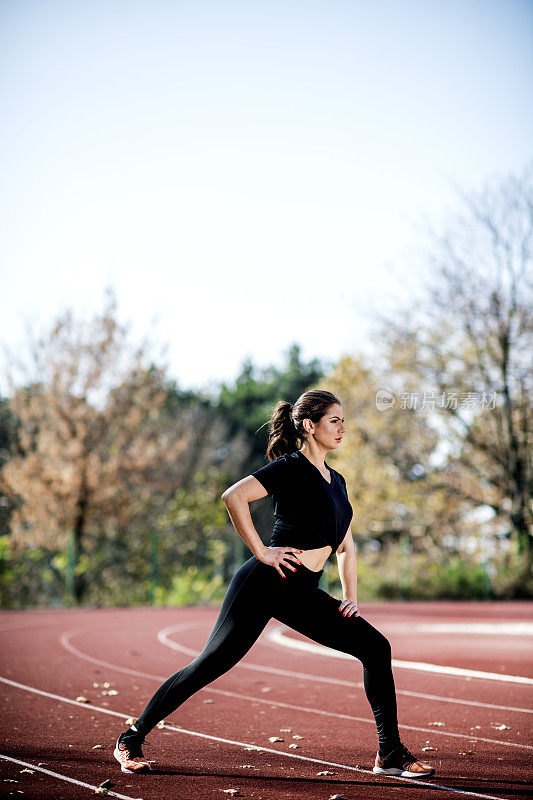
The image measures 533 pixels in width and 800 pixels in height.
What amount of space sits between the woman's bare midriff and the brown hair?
579 mm

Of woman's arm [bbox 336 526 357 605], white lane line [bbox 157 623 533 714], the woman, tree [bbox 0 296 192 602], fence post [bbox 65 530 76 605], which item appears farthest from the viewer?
tree [bbox 0 296 192 602]

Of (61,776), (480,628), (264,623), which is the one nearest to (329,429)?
(264,623)

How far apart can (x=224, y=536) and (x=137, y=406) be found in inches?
411

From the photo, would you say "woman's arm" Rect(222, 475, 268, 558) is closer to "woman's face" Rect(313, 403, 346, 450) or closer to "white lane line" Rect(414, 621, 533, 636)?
"woman's face" Rect(313, 403, 346, 450)

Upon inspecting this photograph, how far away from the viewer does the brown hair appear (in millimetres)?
5020

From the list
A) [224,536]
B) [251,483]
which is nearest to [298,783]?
[251,483]

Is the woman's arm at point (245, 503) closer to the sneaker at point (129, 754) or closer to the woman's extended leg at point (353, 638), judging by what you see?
the woman's extended leg at point (353, 638)

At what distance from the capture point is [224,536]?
40031 millimetres

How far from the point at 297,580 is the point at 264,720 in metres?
3.16

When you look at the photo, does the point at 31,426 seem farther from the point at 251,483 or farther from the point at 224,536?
the point at 251,483

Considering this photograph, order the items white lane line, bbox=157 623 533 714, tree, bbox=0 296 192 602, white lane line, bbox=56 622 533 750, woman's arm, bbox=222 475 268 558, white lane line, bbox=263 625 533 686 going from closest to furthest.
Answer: woman's arm, bbox=222 475 268 558, white lane line, bbox=56 622 533 750, white lane line, bbox=157 623 533 714, white lane line, bbox=263 625 533 686, tree, bbox=0 296 192 602

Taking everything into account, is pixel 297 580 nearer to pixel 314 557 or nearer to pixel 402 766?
pixel 314 557

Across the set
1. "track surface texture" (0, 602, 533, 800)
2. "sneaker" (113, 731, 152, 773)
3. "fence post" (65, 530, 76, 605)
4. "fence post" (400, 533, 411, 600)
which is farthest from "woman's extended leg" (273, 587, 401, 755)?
"fence post" (400, 533, 411, 600)

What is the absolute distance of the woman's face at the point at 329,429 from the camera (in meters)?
5.00
